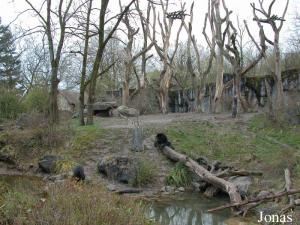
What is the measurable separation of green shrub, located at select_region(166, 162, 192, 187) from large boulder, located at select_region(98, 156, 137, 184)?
118cm

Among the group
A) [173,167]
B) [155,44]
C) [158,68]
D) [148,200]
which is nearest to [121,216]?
[148,200]

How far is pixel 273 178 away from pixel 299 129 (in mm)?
5630

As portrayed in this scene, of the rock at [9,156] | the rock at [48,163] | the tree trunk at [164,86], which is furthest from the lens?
the tree trunk at [164,86]

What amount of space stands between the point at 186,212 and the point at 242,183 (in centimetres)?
218

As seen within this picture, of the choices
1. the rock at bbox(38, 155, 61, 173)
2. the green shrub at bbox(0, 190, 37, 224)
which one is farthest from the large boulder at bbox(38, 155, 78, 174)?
the green shrub at bbox(0, 190, 37, 224)

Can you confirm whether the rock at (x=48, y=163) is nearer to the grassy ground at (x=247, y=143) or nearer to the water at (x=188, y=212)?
the grassy ground at (x=247, y=143)

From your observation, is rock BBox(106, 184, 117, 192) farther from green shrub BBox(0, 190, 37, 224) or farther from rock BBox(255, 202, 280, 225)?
green shrub BBox(0, 190, 37, 224)

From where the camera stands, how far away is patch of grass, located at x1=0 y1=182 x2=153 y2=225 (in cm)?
606

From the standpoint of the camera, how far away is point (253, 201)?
1013cm

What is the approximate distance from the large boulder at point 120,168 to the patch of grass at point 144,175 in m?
0.13

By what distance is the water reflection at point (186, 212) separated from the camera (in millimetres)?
10695

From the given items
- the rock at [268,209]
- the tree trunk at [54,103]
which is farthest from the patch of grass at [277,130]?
the tree trunk at [54,103]

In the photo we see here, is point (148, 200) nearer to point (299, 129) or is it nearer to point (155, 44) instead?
point (299, 129)

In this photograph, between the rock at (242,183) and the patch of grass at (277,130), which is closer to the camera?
the rock at (242,183)
